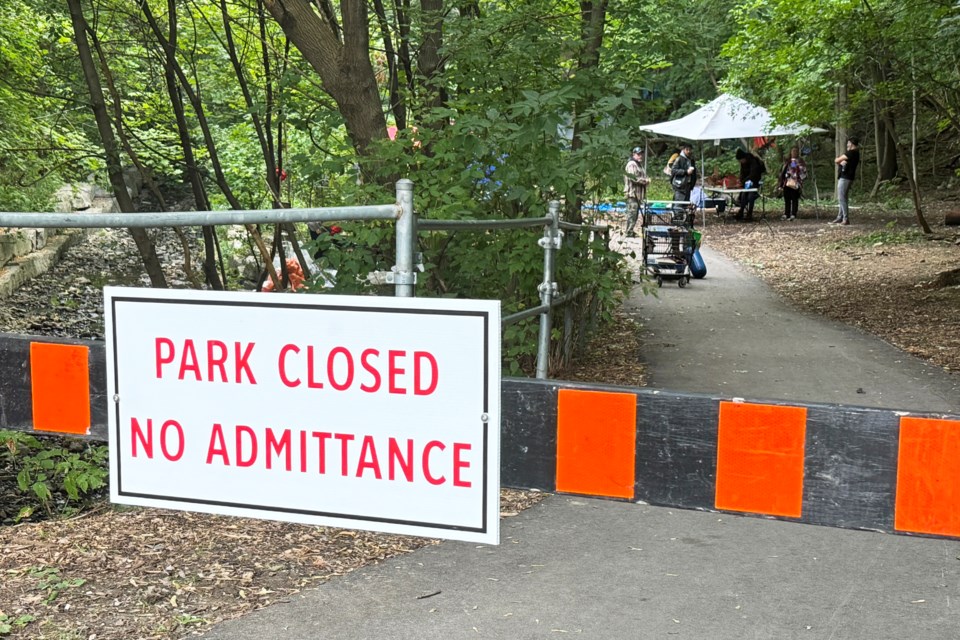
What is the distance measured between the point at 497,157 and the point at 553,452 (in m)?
4.18

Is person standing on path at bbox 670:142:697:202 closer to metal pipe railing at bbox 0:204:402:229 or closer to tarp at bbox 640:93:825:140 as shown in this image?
tarp at bbox 640:93:825:140

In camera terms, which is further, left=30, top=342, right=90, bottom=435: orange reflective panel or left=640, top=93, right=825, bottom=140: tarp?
left=640, top=93, right=825, bottom=140: tarp

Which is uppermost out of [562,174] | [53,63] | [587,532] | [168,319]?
[53,63]

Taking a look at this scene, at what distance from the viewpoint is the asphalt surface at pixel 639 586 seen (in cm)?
396

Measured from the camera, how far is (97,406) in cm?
310

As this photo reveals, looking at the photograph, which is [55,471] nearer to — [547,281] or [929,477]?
[547,281]

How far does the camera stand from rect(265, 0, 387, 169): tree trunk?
7.16 metres

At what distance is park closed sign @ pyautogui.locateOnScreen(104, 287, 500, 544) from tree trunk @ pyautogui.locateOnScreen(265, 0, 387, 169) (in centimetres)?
468

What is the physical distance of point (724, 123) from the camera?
2714cm

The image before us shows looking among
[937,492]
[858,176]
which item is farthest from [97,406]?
[858,176]

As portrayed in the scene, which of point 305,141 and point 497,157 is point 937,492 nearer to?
point 497,157

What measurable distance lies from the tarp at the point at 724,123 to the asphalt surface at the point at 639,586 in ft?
72.3

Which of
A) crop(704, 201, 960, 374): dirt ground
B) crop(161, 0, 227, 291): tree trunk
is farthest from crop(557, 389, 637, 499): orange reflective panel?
crop(704, 201, 960, 374): dirt ground

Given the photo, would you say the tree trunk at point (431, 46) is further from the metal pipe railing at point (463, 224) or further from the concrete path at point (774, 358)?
the concrete path at point (774, 358)
